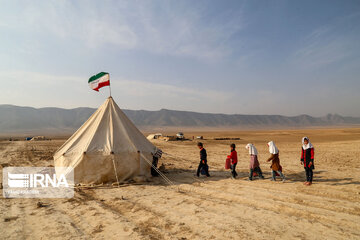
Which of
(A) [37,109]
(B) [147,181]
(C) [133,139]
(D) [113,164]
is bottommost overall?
(B) [147,181]

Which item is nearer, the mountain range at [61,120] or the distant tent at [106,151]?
the distant tent at [106,151]

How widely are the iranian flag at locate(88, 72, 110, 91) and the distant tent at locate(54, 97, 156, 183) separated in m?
1.41

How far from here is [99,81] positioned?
35.3ft

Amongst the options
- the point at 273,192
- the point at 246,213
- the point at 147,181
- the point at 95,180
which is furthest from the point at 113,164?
the point at 273,192

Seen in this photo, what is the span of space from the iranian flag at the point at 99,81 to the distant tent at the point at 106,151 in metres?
1.41

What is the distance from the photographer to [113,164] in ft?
28.2

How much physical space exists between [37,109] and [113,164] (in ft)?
579

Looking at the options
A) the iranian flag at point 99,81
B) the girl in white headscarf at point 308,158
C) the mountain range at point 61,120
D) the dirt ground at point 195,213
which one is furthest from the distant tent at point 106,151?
the mountain range at point 61,120

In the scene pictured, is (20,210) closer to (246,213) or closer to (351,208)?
(246,213)

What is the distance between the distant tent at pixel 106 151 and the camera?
854cm

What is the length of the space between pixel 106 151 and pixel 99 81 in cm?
405

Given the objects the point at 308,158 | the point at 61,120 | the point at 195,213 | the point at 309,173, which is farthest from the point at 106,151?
the point at 61,120

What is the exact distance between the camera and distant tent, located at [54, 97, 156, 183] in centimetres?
854

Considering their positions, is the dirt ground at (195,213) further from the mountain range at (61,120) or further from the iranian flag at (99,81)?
the mountain range at (61,120)
